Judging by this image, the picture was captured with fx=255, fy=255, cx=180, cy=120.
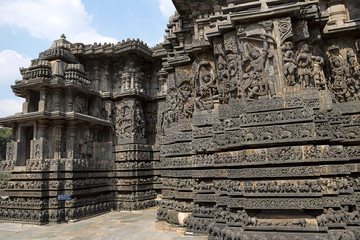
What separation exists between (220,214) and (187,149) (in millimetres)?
3084

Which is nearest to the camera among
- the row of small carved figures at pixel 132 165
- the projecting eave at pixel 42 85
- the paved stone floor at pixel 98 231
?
the paved stone floor at pixel 98 231

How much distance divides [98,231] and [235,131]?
695 cm

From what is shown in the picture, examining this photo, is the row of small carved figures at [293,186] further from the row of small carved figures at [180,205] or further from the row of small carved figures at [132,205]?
the row of small carved figures at [132,205]

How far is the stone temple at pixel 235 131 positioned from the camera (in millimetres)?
5875

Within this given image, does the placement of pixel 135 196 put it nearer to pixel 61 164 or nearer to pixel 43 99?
pixel 61 164

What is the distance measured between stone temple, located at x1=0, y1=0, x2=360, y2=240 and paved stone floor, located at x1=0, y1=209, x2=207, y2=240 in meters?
0.53

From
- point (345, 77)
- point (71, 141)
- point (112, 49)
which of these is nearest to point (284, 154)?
point (345, 77)

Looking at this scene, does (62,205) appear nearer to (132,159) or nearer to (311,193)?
(132,159)

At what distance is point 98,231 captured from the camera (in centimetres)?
998

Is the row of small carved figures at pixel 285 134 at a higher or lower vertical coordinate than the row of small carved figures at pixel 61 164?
higher

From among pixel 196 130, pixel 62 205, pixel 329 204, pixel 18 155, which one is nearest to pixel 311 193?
pixel 329 204

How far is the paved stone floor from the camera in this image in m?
8.61

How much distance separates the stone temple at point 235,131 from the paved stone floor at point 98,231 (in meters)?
0.53

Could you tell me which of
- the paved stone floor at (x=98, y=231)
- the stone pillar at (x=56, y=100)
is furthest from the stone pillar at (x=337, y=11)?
the stone pillar at (x=56, y=100)
